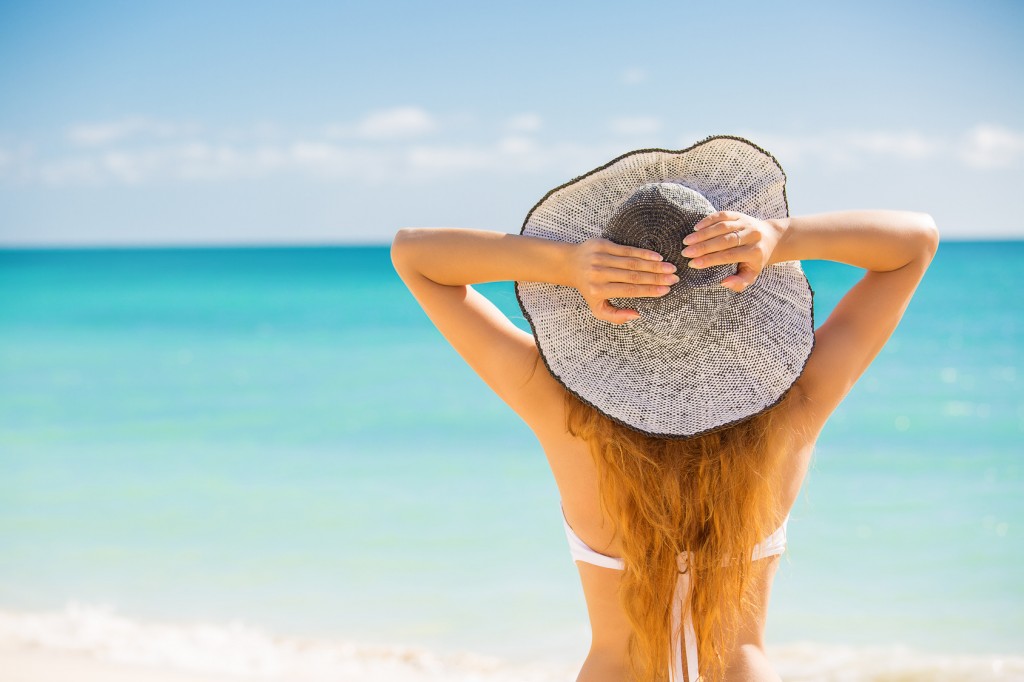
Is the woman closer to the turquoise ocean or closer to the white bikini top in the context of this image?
the white bikini top

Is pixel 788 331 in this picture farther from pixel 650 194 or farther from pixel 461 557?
pixel 461 557

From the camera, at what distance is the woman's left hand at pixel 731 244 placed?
1096mm

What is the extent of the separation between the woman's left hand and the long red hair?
236 millimetres

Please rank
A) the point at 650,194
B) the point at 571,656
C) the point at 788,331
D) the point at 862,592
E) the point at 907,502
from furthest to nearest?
the point at 907,502 < the point at 862,592 < the point at 571,656 < the point at 788,331 < the point at 650,194

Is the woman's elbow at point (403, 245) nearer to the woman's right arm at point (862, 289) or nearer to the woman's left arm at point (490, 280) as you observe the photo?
the woman's left arm at point (490, 280)

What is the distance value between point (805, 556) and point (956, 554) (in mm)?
962

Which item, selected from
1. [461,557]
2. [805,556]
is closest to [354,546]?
[461,557]

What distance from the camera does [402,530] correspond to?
5.72 meters

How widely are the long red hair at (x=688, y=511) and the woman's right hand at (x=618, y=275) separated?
187 mm

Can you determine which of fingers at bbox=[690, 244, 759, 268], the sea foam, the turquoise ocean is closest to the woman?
fingers at bbox=[690, 244, 759, 268]

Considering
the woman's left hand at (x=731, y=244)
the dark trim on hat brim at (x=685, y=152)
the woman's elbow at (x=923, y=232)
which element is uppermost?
the dark trim on hat brim at (x=685, y=152)

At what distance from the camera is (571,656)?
4059 millimetres

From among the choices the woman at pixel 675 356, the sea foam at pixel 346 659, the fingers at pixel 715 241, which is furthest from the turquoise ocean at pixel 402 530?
the fingers at pixel 715 241

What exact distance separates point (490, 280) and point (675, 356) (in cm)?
32
